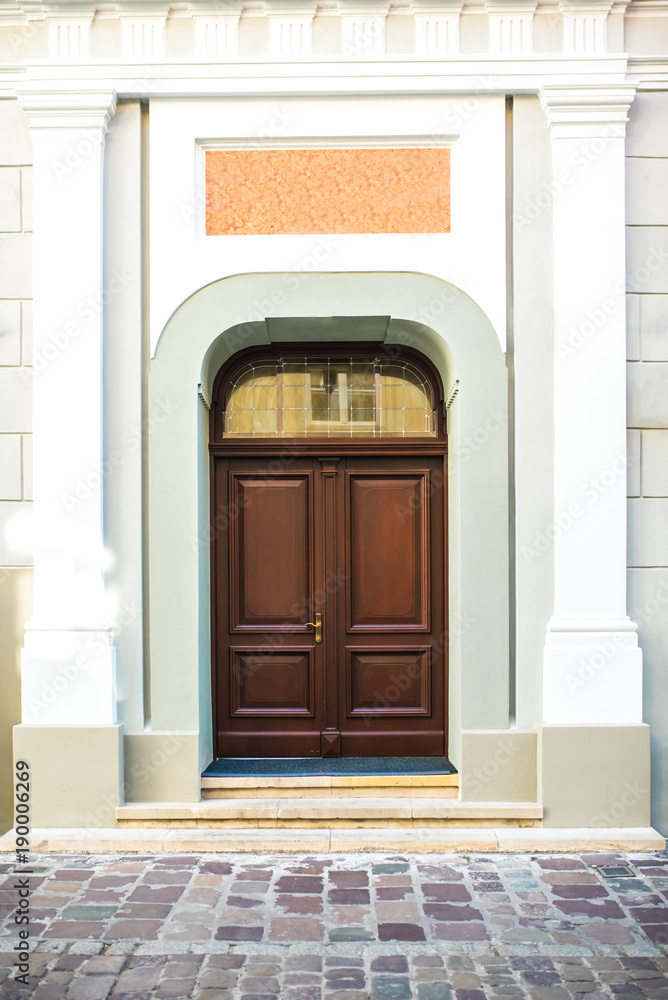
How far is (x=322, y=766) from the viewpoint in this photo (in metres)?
5.93

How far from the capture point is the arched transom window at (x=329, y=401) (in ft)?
20.5

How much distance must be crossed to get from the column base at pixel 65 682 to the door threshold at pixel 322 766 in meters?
0.97

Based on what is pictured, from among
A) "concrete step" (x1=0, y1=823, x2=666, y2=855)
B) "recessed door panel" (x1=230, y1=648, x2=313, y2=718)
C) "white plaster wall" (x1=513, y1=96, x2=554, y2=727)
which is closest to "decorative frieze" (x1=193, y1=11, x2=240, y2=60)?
"white plaster wall" (x1=513, y1=96, x2=554, y2=727)

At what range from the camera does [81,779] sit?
540 cm

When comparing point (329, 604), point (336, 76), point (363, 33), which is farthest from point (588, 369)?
point (363, 33)

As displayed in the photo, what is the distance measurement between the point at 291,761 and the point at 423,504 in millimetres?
2252

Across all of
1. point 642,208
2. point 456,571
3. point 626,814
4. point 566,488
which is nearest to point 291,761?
point 456,571

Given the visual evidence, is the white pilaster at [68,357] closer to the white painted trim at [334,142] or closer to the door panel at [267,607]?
the white painted trim at [334,142]

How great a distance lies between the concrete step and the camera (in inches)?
205

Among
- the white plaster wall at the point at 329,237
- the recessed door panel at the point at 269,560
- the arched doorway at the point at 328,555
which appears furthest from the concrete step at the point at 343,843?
the white plaster wall at the point at 329,237

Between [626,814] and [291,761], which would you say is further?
[291,761]

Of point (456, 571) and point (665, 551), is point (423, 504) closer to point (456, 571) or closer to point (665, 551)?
point (456, 571)

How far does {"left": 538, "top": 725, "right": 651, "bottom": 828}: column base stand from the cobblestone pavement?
11.8 inches

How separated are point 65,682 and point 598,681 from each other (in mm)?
3709
